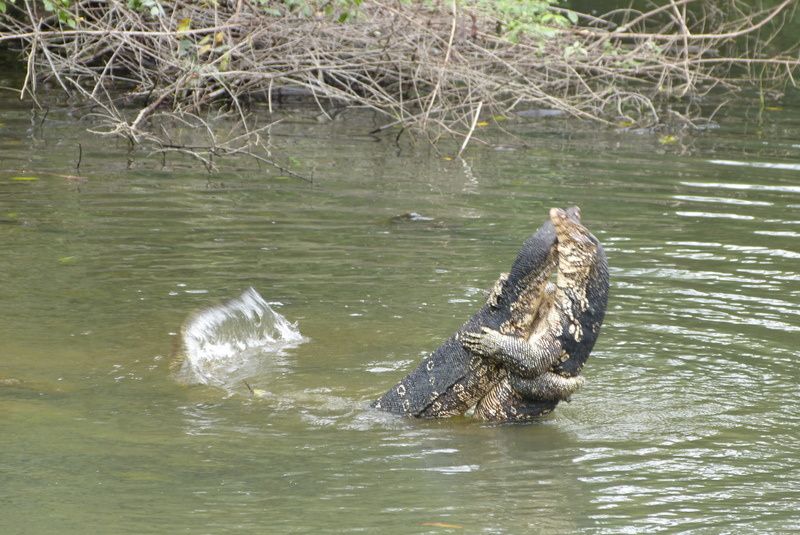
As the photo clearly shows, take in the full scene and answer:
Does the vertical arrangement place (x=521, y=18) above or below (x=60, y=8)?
above

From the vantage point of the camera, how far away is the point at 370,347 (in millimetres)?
7816

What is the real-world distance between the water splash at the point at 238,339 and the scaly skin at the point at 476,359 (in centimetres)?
130

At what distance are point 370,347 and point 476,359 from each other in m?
1.62

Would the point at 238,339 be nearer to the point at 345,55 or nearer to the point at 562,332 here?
the point at 562,332

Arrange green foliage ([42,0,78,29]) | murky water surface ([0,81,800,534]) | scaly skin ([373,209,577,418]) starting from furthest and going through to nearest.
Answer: green foliage ([42,0,78,29]), scaly skin ([373,209,577,418]), murky water surface ([0,81,800,534])

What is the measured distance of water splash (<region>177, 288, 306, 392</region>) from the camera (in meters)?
7.46

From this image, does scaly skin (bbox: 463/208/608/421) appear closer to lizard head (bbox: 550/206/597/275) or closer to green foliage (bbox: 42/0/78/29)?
lizard head (bbox: 550/206/597/275)

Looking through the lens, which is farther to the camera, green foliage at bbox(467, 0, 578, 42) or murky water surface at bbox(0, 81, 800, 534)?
green foliage at bbox(467, 0, 578, 42)

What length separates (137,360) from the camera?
7.47m

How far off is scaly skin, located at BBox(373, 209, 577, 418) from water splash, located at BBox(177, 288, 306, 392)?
130 cm

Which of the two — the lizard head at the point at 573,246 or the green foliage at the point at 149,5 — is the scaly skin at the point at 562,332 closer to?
the lizard head at the point at 573,246

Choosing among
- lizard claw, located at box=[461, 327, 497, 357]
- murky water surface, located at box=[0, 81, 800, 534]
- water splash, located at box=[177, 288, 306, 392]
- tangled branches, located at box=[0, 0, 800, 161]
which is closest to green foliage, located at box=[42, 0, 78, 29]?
tangled branches, located at box=[0, 0, 800, 161]

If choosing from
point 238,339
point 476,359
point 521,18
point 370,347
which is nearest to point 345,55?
point 521,18

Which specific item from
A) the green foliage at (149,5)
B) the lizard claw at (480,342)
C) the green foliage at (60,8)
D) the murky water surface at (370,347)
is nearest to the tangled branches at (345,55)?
the green foliage at (60,8)
